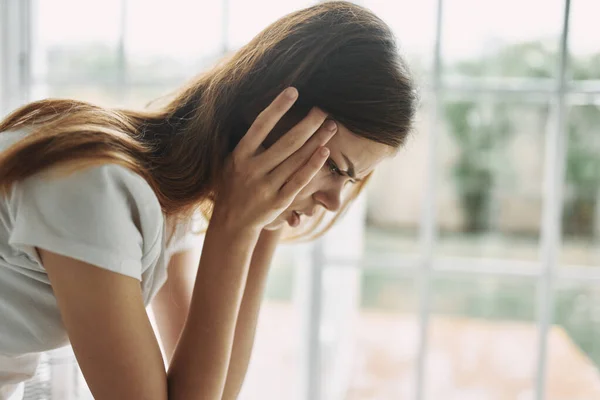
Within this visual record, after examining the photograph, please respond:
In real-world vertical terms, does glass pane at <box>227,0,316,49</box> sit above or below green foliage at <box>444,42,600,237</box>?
above

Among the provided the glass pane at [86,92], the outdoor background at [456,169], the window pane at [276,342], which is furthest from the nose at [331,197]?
the window pane at [276,342]

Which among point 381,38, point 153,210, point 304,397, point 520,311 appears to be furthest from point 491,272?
point 153,210

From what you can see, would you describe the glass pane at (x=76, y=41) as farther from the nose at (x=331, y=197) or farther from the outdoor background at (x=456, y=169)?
the nose at (x=331, y=197)

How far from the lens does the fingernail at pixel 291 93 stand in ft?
3.38

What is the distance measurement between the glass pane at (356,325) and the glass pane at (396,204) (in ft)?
0.33

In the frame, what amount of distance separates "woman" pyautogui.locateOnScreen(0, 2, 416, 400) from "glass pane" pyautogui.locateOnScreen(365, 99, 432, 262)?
747 mm

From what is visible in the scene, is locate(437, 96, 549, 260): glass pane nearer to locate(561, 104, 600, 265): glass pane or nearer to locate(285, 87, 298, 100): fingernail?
locate(561, 104, 600, 265): glass pane

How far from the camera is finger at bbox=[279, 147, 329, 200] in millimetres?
1059

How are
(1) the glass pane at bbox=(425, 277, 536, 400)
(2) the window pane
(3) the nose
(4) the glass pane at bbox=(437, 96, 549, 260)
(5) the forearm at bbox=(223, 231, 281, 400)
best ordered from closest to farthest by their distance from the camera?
(3) the nose → (5) the forearm at bbox=(223, 231, 281, 400) → (4) the glass pane at bbox=(437, 96, 549, 260) → (1) the glass pane at bbox=(425, 277, 536, 400) → (2) the window pane

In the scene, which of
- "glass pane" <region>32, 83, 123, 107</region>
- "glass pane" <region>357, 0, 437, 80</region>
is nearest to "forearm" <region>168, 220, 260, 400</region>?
"glass pane" <region>357, 0, 437, 80</region>

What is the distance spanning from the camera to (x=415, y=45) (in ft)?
5.55

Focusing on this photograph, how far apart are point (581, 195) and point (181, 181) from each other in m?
1.14

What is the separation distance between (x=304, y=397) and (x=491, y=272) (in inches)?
24.2

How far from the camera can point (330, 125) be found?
1055mm
